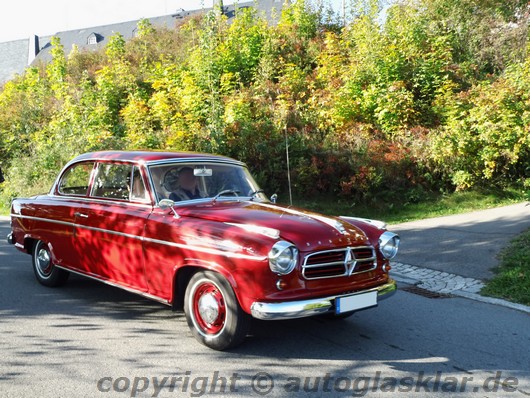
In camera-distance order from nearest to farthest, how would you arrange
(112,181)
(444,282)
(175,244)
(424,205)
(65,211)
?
(175,244)
(112,181)
(65,211)
(444,282)
(424,205)

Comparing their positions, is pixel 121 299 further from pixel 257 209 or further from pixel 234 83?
pixel 234 83

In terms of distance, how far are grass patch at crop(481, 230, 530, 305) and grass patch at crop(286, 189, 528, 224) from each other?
319 cm

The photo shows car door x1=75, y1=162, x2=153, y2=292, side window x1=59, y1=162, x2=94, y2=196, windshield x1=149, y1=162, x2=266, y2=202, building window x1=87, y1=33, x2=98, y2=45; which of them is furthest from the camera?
building window x1=87, y1=33, x2=98, y2=45

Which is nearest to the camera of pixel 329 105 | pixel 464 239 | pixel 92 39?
pixel 464 239

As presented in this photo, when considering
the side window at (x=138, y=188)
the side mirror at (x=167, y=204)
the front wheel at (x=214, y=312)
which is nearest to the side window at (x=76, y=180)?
the side window at (x=138, y=188)

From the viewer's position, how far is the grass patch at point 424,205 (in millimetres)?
11242

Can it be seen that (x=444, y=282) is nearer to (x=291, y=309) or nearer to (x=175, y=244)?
(x=291, y=309)

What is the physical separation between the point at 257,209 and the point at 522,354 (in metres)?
2.66

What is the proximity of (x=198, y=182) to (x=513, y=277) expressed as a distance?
422cm

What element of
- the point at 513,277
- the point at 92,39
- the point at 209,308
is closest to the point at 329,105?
the point at 513,277

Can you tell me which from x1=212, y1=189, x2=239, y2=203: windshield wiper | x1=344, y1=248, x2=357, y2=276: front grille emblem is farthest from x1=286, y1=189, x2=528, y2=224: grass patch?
x1=344, y1=248, x2=357, y2=276: front grille emblem

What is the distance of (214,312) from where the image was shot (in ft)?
15.0

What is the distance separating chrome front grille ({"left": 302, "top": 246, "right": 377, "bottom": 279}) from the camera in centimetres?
438

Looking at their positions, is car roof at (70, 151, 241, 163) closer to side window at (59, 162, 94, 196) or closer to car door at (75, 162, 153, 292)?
car door at (75, 162, 153, 292)
